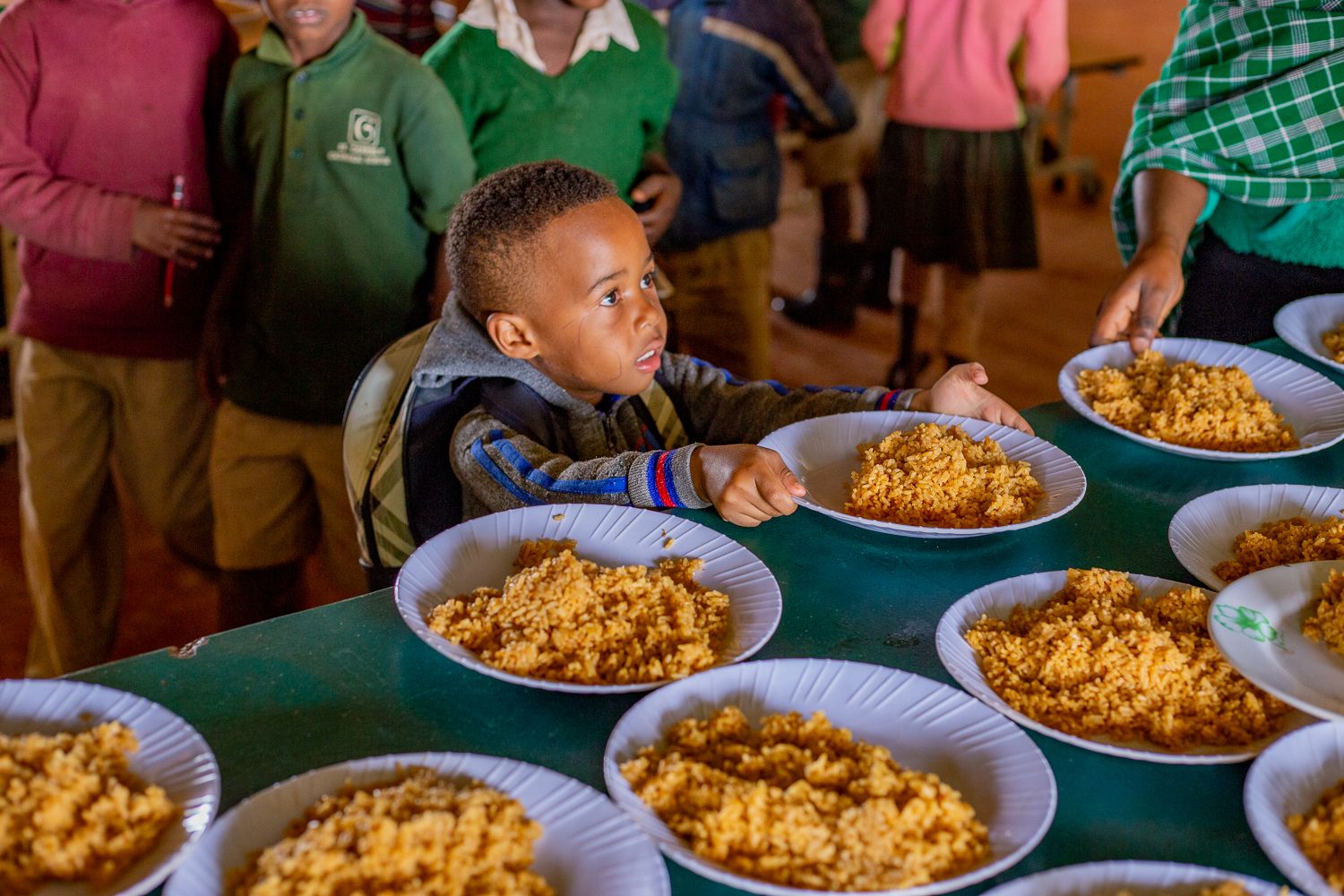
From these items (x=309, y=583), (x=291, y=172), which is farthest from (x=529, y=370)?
(x=309, y=583)

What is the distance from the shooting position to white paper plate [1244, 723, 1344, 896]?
2.74 ft

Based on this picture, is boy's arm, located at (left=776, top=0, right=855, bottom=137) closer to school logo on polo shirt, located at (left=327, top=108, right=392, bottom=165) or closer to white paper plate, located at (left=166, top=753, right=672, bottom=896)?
school logo on polo shirt, located at (left=327, top=108, right=392, bottom=165)

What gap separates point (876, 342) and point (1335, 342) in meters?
2.64

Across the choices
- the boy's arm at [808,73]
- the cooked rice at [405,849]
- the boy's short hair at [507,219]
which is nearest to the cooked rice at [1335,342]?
the boy's short hair at [507,219]

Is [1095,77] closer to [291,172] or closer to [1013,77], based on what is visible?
[1013,77]

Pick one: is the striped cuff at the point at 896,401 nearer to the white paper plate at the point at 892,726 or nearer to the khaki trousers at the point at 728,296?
the white paper plate at the point at 892,726

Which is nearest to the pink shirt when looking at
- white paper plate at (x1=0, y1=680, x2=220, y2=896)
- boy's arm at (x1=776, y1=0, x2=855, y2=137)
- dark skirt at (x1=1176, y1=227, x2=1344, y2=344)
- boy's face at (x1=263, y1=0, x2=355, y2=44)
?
boy's arm at (x1=776, y1=0, x2=855, y2=137)

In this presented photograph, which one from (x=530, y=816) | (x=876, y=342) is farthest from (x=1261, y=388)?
(x=876, y=342)

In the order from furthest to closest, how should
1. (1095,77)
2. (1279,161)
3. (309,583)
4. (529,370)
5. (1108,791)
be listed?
(1095,77) < (309,583) < (1279,161) < (529,370) < (1108,791)

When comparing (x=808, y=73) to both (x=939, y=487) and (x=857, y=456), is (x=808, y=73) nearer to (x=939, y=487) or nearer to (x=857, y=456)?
(x=857, y=456)

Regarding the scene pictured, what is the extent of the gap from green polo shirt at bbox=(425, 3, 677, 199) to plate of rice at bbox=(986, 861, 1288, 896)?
67.8 inches

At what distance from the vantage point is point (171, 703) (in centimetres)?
105

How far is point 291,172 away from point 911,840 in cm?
169

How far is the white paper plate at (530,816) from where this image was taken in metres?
0.82
